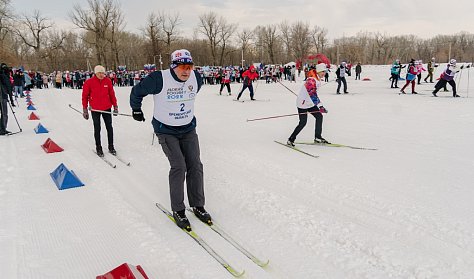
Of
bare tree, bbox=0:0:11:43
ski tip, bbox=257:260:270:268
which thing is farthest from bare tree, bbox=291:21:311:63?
ski tip, bbox=257:260:270:268

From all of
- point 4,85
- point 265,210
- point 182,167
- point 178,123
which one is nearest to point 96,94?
point 178,123

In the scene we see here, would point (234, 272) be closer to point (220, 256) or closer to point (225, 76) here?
point (220, 256)

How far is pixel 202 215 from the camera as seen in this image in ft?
13.1

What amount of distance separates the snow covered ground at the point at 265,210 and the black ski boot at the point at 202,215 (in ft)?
0.25

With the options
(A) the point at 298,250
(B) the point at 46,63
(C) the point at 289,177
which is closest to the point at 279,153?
(C) the point at 289,177

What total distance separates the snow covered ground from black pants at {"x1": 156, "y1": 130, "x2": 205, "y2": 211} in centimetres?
30

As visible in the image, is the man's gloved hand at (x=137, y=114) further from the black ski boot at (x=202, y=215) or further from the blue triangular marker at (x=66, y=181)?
the blue triangular marker at (x=66, y=181)

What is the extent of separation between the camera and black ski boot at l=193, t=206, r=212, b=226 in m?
3.92

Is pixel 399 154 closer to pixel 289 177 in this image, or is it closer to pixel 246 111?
pixel 289 177

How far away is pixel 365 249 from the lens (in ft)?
10.9

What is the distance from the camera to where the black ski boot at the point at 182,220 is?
3.76 m

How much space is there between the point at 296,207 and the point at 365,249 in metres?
1.12

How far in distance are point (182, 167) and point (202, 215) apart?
63 cm

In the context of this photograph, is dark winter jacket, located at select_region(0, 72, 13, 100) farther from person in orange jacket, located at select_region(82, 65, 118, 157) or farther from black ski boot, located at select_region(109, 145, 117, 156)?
black ski boot, located at select_region(109, 145, 117, 156)
